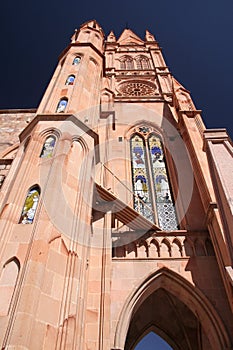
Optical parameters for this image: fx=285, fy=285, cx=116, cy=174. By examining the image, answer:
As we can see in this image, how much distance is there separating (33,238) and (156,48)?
23761 millimetres

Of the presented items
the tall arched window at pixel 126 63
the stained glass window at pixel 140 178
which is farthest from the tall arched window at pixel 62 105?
the tall arched window at pixel 126 63

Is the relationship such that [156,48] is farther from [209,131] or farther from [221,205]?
[221,205]

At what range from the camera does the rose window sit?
1797 centimetres

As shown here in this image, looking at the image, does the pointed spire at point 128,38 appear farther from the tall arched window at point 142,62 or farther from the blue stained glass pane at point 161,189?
the blue stained glass pane at point 161,189

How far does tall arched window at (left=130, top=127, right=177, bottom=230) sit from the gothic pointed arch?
2.18 m

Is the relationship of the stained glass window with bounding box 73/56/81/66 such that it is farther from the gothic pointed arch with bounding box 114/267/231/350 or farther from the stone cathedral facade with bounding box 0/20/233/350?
the gothic pointed arch with bounding box 114/267/231/350

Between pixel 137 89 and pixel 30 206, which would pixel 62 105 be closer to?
pixel 30 206

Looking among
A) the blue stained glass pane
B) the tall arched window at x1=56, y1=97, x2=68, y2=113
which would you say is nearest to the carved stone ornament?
the blue stained glass pane

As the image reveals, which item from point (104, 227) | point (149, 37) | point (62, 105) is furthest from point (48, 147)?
point (149, 37)

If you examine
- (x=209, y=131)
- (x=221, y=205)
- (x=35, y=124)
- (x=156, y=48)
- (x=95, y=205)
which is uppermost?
(x=156, y=48)

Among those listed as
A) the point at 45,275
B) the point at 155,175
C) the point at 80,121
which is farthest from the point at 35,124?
the point at 155,175

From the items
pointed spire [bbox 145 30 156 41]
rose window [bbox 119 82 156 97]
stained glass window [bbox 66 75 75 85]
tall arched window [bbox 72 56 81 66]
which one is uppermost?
pointed spire [bbox 145 30 156 41]

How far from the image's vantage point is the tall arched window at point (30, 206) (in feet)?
15.1

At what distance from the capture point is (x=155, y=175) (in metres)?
11.1
